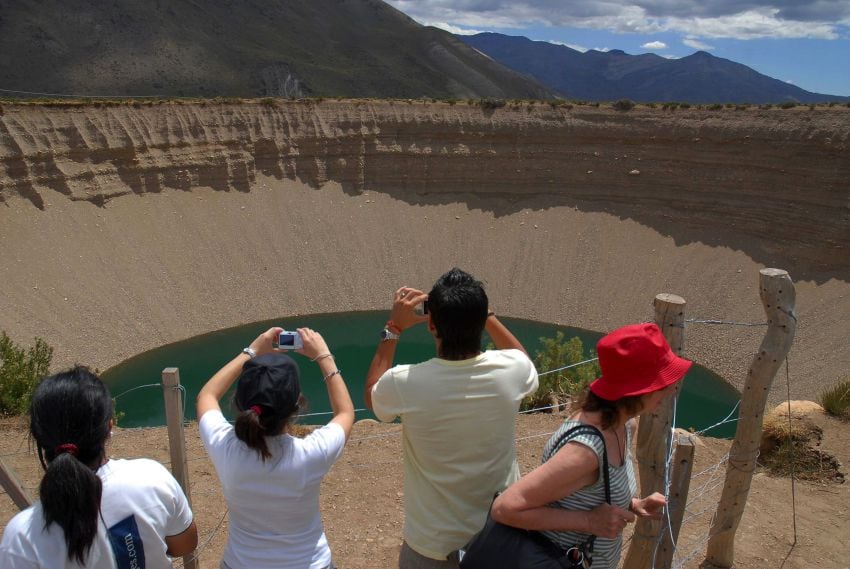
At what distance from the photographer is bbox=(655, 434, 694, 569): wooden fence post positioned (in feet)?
14.4

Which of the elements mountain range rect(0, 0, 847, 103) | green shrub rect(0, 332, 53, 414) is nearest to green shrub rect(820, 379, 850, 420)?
green shrub rect(0, 332, 53, 414)

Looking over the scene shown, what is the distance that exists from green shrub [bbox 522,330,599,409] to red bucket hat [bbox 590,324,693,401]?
8628mm

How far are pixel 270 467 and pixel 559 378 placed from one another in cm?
1187

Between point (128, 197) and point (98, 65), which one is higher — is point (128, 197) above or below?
below

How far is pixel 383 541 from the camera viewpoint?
22.7 feet

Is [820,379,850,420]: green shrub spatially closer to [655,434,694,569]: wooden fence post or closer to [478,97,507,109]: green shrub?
[655,434,694,569]: wooden fence post

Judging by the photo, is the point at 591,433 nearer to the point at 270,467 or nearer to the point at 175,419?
the point at 270,467

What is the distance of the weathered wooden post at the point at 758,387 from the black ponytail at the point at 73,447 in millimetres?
4259

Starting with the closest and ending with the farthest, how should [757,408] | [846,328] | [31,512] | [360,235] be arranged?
[31,512] < [757,408] < [846,328] < [360,235]

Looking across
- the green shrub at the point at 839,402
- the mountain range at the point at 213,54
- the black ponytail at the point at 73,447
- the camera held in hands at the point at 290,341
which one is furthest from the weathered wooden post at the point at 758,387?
the mountain range at the point at 213,54

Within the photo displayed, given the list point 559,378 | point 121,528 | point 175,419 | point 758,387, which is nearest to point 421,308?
point 121,528

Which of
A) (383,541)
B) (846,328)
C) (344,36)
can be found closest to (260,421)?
(383,541)

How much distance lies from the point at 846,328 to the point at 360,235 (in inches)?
745

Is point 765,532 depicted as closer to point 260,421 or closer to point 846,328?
point 260,421
